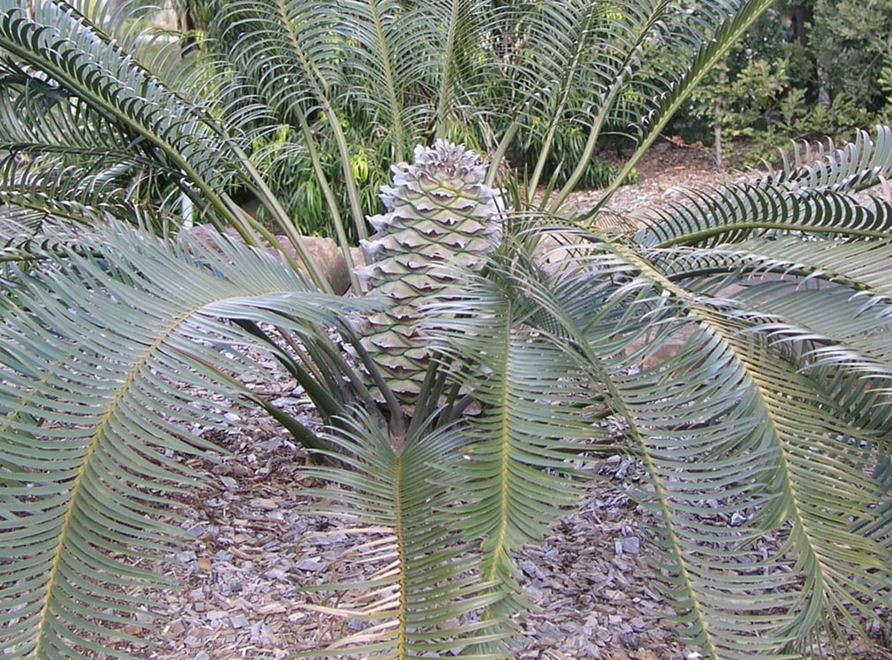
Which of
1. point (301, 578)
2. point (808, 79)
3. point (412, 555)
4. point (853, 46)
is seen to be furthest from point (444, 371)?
point (808, 79)

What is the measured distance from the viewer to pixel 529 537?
45.7 inches

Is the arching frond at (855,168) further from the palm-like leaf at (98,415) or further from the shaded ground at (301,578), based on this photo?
the palm-like leaf at (98,415)

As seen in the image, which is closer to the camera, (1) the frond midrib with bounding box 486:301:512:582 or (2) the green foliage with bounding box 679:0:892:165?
(1) the frond midrib with bounding box 486:301:512:582

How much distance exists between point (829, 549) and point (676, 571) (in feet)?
0.65

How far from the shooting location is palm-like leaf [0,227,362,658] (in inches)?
39.3

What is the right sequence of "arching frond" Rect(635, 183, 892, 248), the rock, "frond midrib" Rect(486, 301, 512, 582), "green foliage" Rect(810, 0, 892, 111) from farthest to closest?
"green foliage" Rect(810, 0, 892, 111) → the rock → "arching frond" Rect(635, 183, 892, 248) → "frond midrib" Rect(486, 301, 512, 582)

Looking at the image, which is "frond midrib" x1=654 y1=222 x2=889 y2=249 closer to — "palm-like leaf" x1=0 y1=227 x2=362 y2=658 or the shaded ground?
the shaded ground

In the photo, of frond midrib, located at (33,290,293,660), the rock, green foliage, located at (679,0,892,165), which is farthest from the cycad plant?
green foliage, located at (679,0,892,165)

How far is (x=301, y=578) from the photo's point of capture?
69.9 inches

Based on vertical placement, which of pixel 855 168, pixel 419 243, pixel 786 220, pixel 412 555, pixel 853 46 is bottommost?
pixel 412 555

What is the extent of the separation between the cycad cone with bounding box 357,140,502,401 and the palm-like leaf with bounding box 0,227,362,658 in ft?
1.94

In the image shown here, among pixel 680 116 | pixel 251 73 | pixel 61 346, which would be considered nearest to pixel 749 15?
pixel 251 73

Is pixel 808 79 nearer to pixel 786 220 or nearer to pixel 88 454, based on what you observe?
pixel 786 220

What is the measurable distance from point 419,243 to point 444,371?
56cm
